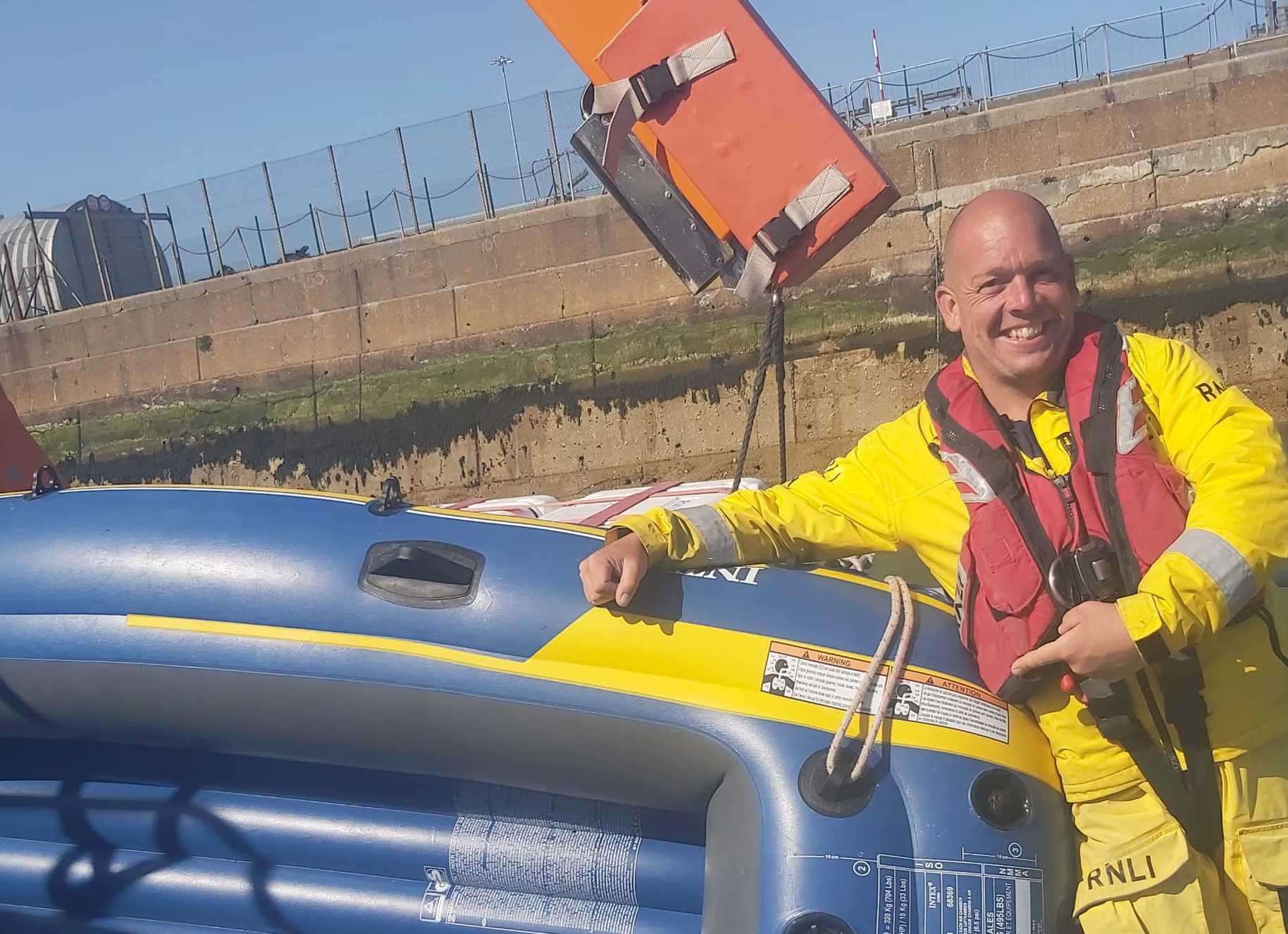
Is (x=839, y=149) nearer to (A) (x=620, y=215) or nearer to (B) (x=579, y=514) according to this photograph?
(B) (x=579, y=514)

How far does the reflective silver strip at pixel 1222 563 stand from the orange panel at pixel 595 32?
1.27 meters

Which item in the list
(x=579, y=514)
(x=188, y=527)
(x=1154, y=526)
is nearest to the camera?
(x=1154, y=526)

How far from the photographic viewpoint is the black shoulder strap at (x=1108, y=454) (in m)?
1.54

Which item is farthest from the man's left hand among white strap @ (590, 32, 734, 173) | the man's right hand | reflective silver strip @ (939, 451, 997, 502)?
white strap @ (590, 32, 734, 173)

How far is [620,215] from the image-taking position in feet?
22.2

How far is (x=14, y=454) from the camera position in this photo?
310 cm

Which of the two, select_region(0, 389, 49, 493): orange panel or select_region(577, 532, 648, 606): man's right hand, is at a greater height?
select_region(0, 389, 49, 493): orange panel

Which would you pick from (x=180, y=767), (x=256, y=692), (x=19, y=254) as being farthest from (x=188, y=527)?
(x=19, y=254)

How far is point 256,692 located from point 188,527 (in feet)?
1.23

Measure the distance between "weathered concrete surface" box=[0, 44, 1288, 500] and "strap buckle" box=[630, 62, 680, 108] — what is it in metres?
3.80

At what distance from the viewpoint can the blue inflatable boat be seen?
1685 millimetres

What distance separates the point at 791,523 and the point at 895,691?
0.34m

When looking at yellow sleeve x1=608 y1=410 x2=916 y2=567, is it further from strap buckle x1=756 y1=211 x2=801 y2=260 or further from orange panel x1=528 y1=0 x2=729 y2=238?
orange panel x1=528 y1=0 x2=729 y2=238

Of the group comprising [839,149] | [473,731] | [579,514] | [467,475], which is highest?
[467,475]
